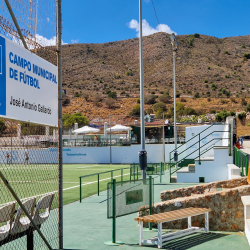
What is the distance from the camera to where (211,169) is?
1941 centimetres

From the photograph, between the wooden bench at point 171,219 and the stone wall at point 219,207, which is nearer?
the wooden bench at point 171,219

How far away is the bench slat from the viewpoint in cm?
767

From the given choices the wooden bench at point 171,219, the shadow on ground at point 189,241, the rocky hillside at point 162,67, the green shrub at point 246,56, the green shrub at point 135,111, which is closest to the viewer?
the wooden bench at point 171,219

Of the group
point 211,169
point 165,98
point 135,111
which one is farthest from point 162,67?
point 211,169

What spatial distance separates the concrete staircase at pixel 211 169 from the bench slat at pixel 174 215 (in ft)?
36.0

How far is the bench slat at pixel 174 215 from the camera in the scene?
7673 millimetres

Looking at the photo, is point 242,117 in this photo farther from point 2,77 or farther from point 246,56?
point 2,77

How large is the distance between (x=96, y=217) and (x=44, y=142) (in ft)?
13.2

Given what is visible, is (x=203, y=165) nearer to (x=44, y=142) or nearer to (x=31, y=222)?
(x=44, y=142)

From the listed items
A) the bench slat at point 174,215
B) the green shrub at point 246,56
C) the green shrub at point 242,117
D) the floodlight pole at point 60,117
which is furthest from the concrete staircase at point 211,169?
the green shrub at point 246,56

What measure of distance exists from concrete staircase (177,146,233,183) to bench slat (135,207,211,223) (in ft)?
36.0

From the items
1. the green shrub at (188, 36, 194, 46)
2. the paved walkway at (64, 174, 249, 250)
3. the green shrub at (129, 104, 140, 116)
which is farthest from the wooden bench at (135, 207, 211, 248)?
the green shrub at (188, 36, 194, 46)

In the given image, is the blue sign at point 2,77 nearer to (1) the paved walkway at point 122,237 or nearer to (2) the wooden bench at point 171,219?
(1) the paved walkway at point 122,237

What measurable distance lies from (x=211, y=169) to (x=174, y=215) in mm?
11836
